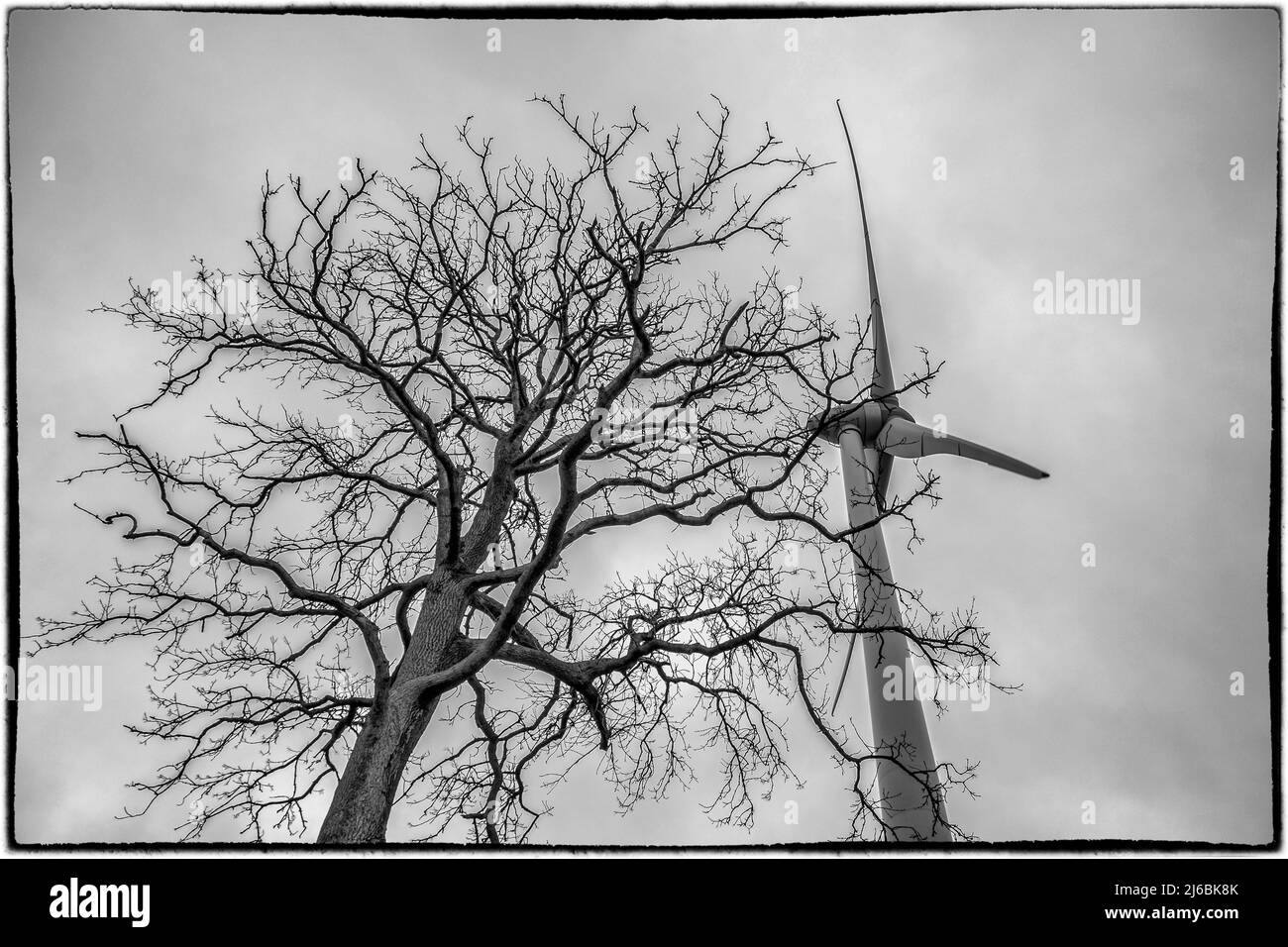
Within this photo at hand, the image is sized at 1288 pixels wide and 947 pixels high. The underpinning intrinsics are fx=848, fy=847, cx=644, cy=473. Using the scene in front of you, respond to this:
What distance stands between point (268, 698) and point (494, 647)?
2351 millimetres

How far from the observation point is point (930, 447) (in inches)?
599

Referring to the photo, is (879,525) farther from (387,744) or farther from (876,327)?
(387,744)

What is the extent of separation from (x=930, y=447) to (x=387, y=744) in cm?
1153

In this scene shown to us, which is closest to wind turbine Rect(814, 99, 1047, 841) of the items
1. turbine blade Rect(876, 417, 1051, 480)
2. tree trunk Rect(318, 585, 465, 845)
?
turbine blade Rect(876, 417, 1051, 480)

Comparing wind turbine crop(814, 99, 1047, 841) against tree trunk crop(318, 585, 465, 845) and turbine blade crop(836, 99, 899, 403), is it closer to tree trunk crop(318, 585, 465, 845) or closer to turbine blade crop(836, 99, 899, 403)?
turbine blade crop(836, 99, 899, 403)

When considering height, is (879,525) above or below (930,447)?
below

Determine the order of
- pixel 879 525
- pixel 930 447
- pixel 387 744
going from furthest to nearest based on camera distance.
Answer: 1. pixel 930 447
2. pixel 879 525
3. pixel 387 744

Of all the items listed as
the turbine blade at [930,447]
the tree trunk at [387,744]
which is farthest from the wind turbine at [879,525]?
the tree trunk at [387,744]

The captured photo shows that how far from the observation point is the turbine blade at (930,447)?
44.6 ft

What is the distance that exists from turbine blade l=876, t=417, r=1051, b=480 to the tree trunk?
9.58 metres

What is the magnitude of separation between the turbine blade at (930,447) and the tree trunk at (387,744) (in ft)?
31.4

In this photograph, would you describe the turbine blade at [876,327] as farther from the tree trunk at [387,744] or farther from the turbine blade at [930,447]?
the tree trunk at [387,744]

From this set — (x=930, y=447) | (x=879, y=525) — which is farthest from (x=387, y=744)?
(x=930, y=447)
